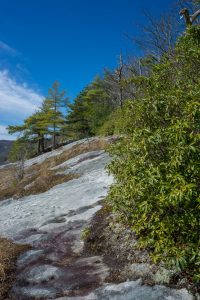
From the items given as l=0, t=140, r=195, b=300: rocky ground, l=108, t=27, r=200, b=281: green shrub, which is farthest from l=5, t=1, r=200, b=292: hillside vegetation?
l=0, t=140, r=195, b=300: rocky ground

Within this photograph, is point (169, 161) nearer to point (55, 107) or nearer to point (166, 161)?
point (166, 161)

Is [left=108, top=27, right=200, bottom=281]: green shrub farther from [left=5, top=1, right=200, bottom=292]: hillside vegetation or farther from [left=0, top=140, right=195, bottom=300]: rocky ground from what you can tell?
[left=0, top=140, right=195, bottom=300]: rocky ground

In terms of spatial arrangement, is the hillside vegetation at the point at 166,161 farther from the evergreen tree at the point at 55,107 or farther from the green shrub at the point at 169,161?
the evergreen tree at the point at 55,107

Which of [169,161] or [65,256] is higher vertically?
[169,161]

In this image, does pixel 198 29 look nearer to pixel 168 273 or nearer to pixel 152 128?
pixel 152 128

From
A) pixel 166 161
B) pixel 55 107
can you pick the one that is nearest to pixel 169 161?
pixel 166 161

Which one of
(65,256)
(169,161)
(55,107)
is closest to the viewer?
(169,161)

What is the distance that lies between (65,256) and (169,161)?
4855mm

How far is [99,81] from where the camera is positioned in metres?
62.2

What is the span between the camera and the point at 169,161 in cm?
761

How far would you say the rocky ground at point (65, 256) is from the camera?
8.11 m

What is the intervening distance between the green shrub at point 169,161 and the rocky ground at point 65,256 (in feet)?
3.36

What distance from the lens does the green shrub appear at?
7.20m

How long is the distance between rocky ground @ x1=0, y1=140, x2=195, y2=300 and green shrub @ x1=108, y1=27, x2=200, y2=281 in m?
1.02
